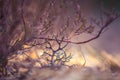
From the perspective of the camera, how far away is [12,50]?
4414 mm

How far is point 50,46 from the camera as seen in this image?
4.88 meters

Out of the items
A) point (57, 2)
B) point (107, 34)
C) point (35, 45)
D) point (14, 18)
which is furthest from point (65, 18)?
point (107, 34)

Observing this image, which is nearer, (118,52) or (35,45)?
(35,45)

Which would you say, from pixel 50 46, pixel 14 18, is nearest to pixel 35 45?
pixel 50 46

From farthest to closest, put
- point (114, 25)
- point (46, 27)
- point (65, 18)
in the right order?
point (114, 25) → point (65, 18) → point (46, 27)

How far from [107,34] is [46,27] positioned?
86.0 inches

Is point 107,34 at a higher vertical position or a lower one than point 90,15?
lower

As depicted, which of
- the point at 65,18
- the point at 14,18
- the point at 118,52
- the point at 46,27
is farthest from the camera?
the point at 118,52

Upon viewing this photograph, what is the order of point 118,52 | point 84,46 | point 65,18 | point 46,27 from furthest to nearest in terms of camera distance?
point 118,52
point 84,46
point 65,18
point 46,27

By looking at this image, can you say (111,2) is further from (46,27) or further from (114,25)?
(46,27)

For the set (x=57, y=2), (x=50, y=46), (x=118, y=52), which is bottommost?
(x=118, y=52)

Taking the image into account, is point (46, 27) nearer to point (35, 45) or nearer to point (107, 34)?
point (35, 45)

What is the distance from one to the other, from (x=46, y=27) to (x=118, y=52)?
216 cm

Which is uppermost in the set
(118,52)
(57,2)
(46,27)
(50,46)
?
(57,2)
